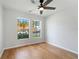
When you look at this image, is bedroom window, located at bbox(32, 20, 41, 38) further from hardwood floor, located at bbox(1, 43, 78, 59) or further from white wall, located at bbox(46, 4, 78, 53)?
hardwood floor, located at bbox(1, 43, 78, 59)

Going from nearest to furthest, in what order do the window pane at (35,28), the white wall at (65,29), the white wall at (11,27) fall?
the white wall at (65,29)
the white wall at (11,27)
the window pane at (35,28)

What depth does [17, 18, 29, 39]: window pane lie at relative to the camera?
4594mm

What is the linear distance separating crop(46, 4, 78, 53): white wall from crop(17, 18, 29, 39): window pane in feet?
6.31

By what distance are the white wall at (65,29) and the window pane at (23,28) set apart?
192 centimetres

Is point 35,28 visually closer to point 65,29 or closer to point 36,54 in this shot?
point 65,29

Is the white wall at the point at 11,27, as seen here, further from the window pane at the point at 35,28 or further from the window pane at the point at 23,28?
the window pane at the point at 35,28

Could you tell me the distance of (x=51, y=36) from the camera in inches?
202

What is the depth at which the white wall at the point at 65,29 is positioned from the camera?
11.2ft

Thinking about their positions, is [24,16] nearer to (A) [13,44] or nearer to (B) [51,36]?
(A) [13,44]

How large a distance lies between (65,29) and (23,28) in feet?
9.64

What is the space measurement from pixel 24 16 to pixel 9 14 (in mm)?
1036

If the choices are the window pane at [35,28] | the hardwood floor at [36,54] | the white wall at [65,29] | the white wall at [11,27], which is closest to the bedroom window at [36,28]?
the window pane at [35,28]

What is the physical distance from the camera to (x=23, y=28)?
4793 mm

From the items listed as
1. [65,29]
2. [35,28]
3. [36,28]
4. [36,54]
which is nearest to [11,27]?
[35,28]
